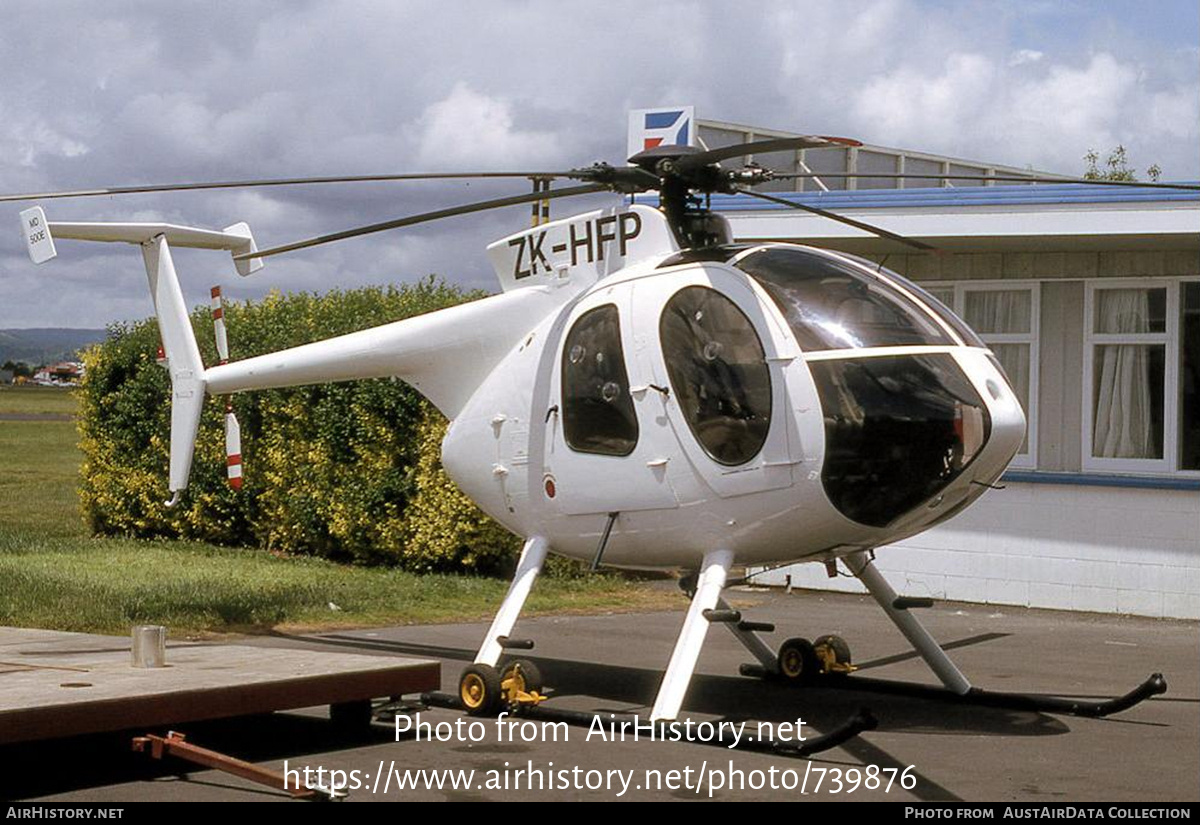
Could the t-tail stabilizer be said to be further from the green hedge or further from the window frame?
the green hedge

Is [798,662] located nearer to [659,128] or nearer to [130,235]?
[130,235]

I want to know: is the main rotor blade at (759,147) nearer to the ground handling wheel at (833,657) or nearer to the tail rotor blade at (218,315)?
the ground handling wheel at (833,657)

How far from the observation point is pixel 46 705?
708cm

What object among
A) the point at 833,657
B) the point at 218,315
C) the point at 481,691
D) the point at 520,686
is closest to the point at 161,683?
the point at 481,691

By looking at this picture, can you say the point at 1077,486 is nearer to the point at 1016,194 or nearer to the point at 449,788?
the point at 1016,194

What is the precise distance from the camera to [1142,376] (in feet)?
54.4

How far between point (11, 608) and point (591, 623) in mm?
5136

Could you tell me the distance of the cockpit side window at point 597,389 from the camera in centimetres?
958

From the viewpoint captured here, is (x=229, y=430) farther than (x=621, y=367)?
Yes

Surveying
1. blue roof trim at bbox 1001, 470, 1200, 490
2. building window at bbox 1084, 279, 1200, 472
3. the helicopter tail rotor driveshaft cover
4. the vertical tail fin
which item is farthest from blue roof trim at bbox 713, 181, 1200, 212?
the vertical tail fin

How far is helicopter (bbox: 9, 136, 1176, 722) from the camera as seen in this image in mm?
8680

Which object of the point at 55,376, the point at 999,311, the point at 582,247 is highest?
the point at 55,376

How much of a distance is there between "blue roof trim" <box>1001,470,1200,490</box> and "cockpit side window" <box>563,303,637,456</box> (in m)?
7.30

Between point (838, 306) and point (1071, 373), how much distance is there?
884 cm
